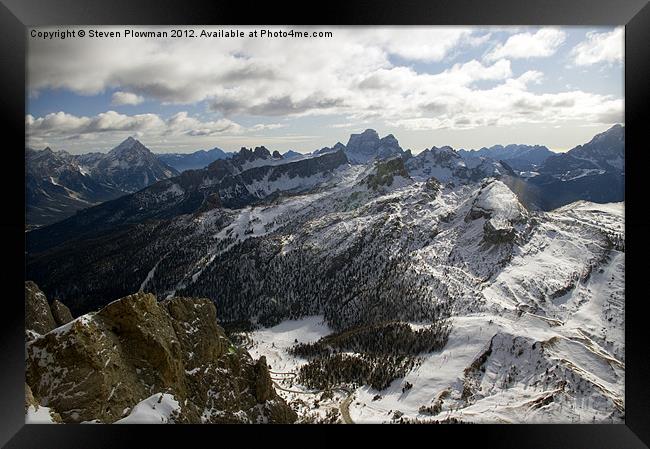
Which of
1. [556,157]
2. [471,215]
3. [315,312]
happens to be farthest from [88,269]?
[556,157]

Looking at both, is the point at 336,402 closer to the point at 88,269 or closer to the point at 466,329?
the point at 466,329

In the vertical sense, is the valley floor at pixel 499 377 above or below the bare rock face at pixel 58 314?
below
